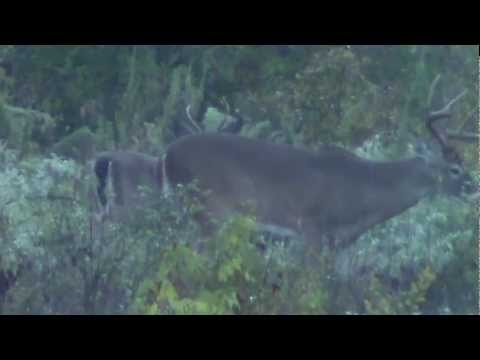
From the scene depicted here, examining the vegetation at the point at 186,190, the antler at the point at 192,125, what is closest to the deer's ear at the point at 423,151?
the vegetation at the point at 186,190

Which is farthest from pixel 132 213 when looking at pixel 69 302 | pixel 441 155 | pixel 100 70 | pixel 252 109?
pixel 100 70

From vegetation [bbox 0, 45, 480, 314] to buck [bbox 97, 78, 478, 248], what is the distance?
0.83ft

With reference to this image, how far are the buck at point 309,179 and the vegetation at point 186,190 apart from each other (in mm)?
254

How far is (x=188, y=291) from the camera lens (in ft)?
20.2

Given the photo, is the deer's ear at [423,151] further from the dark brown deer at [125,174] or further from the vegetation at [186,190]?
the dark brown deer at [125,174]

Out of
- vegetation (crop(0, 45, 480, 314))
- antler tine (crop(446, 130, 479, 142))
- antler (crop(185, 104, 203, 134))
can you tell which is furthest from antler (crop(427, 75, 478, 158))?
antler (crop(185, 104, 203, 134))

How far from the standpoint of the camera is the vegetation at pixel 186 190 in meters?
6.23

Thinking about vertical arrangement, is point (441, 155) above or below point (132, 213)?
above

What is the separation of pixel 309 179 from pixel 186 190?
2.83m

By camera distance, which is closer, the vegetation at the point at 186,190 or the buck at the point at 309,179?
the vegetation at the point at 186,190

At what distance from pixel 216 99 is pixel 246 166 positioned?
3.80 m
